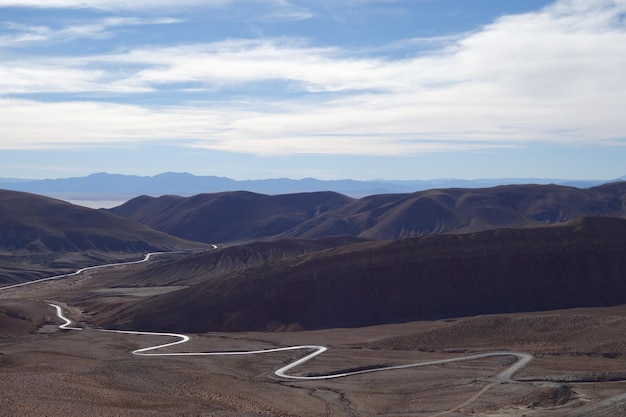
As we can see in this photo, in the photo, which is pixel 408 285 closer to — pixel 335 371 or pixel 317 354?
pixel 317 354

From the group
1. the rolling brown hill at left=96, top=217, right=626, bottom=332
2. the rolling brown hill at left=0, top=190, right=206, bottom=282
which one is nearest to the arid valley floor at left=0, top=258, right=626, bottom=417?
the rolling brown hill at left=96, top=217, right=626, bottom=332

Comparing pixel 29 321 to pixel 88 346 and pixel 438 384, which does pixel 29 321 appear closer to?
pixel 88 346

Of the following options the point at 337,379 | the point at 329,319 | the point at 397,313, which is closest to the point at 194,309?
the point at 329,319

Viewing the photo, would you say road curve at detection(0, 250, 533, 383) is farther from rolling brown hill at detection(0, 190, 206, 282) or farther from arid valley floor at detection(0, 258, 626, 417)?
rolling brown hill at detection(0, 190, 206, 282)

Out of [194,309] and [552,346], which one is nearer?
[552,346]

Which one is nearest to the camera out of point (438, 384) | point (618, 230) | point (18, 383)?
point (18, 383)

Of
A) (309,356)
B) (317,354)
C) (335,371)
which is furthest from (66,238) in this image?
(335,371)

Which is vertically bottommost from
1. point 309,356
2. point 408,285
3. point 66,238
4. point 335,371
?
point 309,356

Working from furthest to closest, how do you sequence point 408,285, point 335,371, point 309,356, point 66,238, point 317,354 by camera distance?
point 66,238 < point 408,285 < point 317,354 < point 309,356 < point 335,371
